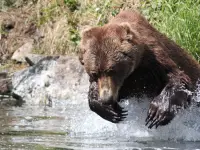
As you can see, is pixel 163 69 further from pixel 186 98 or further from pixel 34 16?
pixel 34 16

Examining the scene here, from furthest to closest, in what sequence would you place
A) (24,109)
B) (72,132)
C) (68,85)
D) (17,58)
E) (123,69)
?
(17,58) → (68,85) → (24,109) → (72,132) → (123,69)

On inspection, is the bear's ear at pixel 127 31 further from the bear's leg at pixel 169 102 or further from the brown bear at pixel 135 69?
the bear's leg at pixel 169 102

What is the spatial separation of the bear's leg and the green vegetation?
3.46 meters

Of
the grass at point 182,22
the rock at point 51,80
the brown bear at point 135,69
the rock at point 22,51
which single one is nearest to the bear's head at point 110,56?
the brown bear at point 135,69

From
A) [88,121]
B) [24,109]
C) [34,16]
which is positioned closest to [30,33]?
[34,16]

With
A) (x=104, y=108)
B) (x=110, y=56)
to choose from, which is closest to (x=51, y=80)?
(x=104, y=108)

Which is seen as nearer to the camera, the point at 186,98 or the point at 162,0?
the point at 186,98

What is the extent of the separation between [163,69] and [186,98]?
353mm

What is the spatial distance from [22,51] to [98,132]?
21.6 feet

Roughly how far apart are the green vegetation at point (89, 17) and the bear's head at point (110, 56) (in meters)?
3.82

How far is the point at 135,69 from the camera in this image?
625cm

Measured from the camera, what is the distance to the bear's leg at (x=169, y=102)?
20.2 ft

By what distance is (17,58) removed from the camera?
516 inches

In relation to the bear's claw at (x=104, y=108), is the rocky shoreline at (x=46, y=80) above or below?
below
